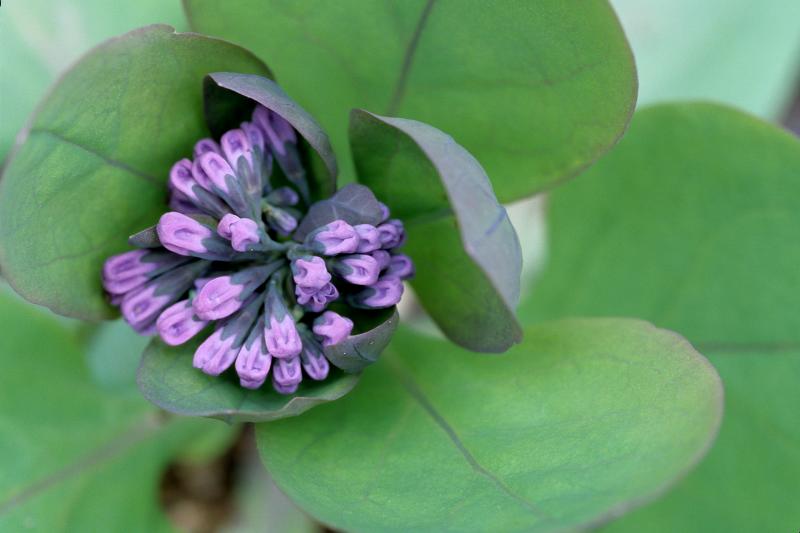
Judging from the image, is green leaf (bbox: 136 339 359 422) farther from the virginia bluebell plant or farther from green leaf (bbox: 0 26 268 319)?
green leaf (bbox: 0 26 268 319)

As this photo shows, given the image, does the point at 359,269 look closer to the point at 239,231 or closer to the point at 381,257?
the point at 381,257

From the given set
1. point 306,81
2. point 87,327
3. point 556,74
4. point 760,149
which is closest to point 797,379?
point 760,149

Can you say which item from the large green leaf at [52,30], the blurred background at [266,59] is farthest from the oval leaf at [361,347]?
the large green leaf at [52,30]

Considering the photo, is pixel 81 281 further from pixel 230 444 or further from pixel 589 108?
pixel 230 444

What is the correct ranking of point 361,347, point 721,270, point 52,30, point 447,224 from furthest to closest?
point 52,30
point 721,270
point 447,224
point 361,347

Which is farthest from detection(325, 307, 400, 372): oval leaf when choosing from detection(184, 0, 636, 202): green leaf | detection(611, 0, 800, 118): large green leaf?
detection(611, 0, 800, 118): large green leaf

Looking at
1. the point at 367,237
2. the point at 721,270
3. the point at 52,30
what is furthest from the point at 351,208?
the point at 52,30
